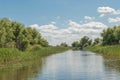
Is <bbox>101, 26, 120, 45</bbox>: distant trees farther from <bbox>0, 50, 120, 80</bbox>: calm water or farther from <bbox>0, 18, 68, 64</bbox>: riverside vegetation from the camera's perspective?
<bbox>0, 50, 120, 80</bbox>: calm water

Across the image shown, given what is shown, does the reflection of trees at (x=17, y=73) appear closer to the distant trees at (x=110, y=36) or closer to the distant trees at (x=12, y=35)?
the distant trees at (x=12, y=35)

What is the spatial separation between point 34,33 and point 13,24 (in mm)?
38878

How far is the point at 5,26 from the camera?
68938mm

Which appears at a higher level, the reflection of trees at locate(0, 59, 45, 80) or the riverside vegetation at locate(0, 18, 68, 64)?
the riverside vegetation at locate(0, 18, 68, 64)

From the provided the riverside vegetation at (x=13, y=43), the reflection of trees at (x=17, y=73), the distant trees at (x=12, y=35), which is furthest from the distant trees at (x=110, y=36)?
the reflection of trees at (x=17, y=73)

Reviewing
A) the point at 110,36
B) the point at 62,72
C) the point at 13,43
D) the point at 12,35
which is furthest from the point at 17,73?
the point at 110,36

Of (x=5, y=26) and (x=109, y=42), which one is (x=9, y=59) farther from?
(x=109, y=42)

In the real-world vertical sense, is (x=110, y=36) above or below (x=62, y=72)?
above

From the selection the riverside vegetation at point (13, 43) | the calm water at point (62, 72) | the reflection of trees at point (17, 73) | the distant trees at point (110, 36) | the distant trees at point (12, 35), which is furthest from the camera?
the distant trees at point (110, 36)

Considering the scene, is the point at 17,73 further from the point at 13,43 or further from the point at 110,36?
the point at 110,36

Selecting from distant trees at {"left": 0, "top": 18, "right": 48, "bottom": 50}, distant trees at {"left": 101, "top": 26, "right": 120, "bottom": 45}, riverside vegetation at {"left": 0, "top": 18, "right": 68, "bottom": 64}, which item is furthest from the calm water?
distant trees at {"left": 101, "top": 26, "right": 120, "bottom": 45}

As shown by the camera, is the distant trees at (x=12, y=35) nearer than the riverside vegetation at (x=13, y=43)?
No

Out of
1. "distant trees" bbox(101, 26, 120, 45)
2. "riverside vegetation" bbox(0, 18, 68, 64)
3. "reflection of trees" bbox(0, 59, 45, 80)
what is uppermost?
"distant trees" bbox(101, 26, 120, 45)

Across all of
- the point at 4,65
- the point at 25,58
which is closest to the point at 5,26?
the point at 25,58
